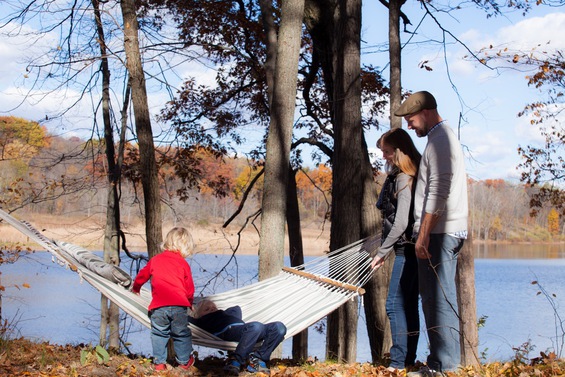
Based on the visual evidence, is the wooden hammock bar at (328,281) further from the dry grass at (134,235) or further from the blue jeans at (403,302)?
the dry grass at (134,235)

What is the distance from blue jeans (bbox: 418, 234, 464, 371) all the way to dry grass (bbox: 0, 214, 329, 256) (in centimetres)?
471

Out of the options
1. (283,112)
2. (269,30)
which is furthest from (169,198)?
(283,112)

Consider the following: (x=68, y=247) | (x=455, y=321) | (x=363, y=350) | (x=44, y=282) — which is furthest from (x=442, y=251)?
(x=44, y=282)

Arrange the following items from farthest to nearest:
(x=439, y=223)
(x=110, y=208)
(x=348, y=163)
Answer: (x=110, y=208)
(x=348, y=163)
(x=439, y=223)

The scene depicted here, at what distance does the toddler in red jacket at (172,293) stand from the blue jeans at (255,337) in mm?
234

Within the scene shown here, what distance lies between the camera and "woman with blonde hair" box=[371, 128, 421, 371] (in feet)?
9.70

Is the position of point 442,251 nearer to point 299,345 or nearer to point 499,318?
point 299,345

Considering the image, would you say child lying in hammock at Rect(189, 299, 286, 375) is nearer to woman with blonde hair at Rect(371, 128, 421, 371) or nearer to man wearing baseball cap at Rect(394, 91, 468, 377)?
woman with blonde hair at Rect(371, 128, 421, 371)

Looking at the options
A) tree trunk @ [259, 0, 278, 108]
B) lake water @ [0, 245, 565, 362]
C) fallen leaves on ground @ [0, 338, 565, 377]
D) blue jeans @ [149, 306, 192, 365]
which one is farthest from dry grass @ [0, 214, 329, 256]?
blue jeans @ [149, 306, 192, 365]

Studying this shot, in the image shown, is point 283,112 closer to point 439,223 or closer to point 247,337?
point 247,337

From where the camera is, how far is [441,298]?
2660 millimetres

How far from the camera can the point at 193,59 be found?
720 cm

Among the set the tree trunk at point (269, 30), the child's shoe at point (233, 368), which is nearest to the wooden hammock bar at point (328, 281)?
the child's shoe at point (233, 368)

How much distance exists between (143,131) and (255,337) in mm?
3152
